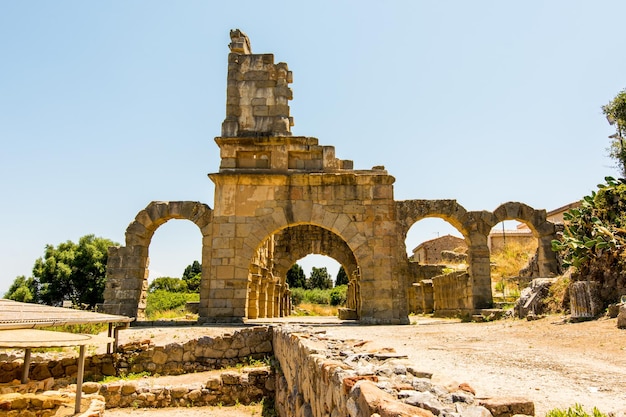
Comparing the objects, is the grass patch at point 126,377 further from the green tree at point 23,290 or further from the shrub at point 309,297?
the shrub at point 309,297

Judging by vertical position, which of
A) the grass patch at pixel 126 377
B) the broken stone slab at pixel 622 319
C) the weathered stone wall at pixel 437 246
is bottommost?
the grass patch at pixel 126 377

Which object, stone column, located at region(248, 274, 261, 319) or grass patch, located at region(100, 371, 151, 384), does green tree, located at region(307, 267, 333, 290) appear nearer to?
stone column, located at region(248, 274, 261, 319)

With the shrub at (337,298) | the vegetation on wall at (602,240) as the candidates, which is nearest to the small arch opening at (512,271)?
the vegetation on wall at (602,240)

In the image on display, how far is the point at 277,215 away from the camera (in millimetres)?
13625

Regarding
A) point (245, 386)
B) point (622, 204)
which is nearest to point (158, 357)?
point (245, 386)

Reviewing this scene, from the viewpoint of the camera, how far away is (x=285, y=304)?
25031mm

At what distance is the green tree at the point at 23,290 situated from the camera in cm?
3369

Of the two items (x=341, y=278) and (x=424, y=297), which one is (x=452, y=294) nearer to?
(x=424, y=297)

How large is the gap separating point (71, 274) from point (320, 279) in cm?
2998

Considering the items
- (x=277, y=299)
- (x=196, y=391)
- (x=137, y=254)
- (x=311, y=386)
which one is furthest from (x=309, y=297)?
(x=311, y=386)

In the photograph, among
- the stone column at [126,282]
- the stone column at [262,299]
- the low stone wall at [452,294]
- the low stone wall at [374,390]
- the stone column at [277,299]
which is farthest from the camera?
the stone column at [277,299]

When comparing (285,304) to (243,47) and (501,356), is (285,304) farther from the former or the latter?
(501,356)

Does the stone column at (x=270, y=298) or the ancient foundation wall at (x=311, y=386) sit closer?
the ancient foundation wall at (x=311, y=386)

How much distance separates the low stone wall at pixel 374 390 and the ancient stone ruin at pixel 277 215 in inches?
325
